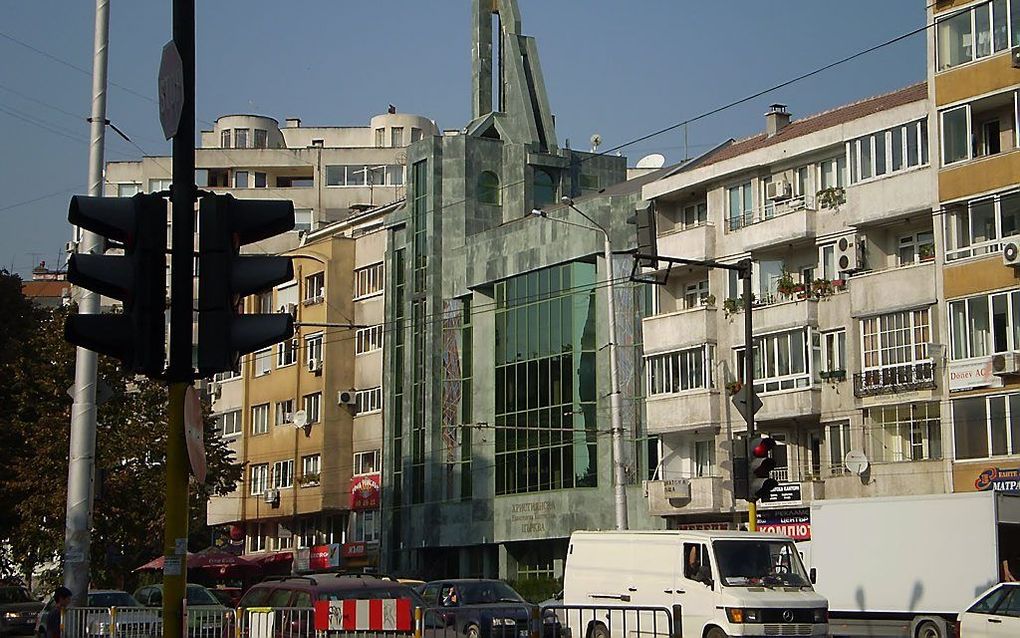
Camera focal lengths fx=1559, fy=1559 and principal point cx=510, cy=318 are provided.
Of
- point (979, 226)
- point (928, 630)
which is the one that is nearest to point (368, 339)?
point (979, 226)

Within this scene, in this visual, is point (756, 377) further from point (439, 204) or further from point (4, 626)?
point (4, 626)

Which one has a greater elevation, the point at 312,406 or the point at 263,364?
the point at 263,364

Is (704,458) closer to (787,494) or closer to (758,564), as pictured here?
(787,494)

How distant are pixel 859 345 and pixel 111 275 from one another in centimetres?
3863

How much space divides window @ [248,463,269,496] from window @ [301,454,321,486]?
12.4 ft

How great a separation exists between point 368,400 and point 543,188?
13.3 meters

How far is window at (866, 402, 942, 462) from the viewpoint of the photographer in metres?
42.2

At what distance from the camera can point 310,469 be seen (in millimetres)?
69688

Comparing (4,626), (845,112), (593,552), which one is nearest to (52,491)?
(4,626)

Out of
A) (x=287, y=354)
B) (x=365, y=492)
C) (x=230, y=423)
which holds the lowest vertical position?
(x=365, y=492)

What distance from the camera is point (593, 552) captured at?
2677cm

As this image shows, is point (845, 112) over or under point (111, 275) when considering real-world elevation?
over

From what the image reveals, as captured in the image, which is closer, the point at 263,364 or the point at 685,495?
the point at 685,495

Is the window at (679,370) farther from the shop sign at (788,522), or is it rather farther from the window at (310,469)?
the window at (310,469)
